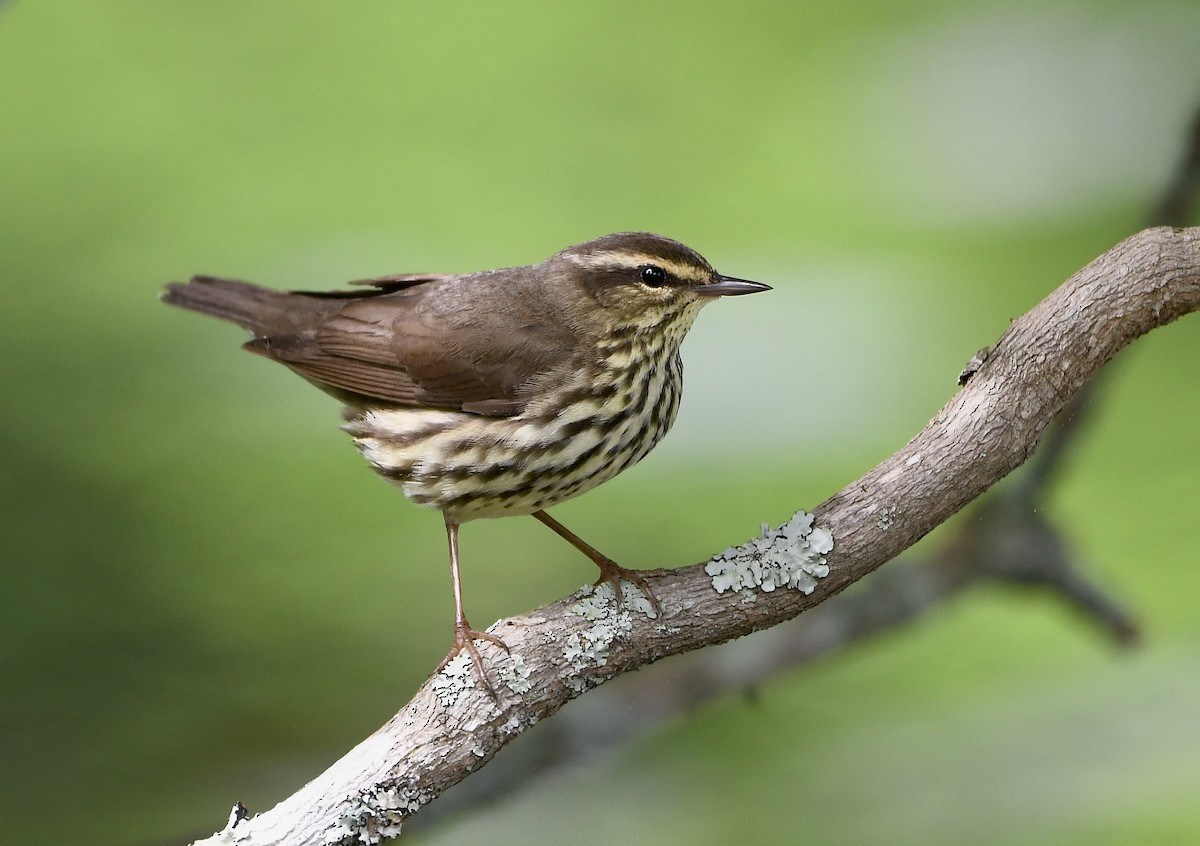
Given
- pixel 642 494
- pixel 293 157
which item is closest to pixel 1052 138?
pixel 642 494

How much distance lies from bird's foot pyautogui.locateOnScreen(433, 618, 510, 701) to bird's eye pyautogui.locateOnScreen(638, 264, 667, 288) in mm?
695

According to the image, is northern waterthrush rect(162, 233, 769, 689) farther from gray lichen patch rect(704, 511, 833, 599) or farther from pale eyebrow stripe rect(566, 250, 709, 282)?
gray lichen patch rect(704, 511, 833, 599)

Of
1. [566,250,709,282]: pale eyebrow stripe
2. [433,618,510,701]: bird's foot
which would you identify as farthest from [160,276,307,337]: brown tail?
[433,618,510,701]: bird's foot

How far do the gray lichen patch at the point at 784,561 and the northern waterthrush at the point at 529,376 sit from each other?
0.98 ft

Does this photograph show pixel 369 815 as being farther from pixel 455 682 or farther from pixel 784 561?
pixel 784 561

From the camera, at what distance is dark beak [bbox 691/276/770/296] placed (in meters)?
2.22

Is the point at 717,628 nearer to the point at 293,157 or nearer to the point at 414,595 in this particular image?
the point at 414,595

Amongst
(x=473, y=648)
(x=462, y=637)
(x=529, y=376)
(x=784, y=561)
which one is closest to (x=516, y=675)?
(x=473, y=648)

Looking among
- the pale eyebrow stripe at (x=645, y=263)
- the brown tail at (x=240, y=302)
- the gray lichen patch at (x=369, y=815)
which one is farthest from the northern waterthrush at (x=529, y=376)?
the gray lichen patch at (x=369, y=815)

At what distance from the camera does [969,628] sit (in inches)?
149

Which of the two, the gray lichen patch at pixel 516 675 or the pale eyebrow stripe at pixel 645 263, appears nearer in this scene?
the gray lichen patch at pixel 516 675

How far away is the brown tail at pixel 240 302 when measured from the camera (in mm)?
2668

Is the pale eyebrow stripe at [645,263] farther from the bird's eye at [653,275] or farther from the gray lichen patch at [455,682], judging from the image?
the gray lichen patch at [455,682]

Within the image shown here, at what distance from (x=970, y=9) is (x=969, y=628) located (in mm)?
2453
